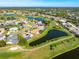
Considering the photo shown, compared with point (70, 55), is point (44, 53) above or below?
above

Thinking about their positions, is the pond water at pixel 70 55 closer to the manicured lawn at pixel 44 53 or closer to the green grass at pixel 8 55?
the manicured lawn at pixel 44 53

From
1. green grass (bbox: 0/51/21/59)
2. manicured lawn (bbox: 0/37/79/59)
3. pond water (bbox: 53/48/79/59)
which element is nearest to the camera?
green grass (bbox: 0/51/21/59)

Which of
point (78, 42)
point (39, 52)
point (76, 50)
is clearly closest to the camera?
point (39, 52)

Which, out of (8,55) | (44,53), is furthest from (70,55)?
(8,55)

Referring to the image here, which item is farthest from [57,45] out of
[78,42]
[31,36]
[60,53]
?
[31,36]

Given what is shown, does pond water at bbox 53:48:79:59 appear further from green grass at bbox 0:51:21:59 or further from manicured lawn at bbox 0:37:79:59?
green grass at bbox 0:51:21:59

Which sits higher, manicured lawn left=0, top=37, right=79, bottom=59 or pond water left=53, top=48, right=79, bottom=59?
manicured lawn left=0, top=37, right=79, bottom=59

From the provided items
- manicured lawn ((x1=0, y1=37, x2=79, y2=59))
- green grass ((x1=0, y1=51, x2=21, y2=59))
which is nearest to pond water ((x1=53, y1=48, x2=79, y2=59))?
manicured lawn ((x1=0, y1=37, x2=79, y2=59))

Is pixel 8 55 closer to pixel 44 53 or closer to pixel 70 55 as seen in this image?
pixel 44 53

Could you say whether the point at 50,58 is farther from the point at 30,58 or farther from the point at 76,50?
the point at 76,50

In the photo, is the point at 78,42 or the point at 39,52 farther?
the point at 78,42

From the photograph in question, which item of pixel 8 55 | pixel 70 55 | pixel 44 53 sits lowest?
pixel 70 55
